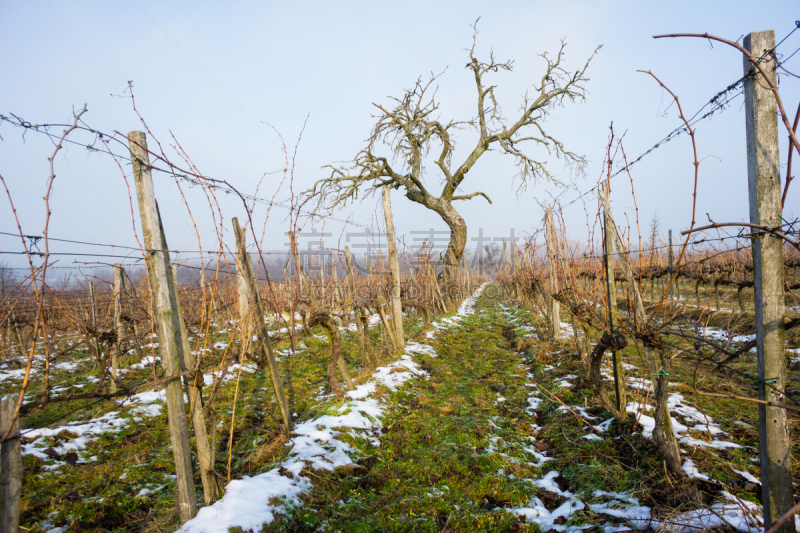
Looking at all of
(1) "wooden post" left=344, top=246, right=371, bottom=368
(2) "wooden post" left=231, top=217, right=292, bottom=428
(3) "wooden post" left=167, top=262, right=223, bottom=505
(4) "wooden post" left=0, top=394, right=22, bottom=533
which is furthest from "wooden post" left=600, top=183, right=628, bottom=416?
(4) "wooden post" left=0, top=394, right=22, bottom=533

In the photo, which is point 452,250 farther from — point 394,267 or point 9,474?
point 9,474

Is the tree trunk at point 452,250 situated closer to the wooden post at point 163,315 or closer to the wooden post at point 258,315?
the wooden post at point 258,315

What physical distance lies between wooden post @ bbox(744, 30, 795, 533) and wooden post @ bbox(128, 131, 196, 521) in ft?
10.7

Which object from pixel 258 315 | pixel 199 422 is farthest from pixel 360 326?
pixel 199 422

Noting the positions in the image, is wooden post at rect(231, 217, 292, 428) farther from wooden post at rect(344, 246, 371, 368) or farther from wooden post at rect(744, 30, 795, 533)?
wooden post at rect(744, 30, 795, 533)

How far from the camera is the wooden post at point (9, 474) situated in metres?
1.45

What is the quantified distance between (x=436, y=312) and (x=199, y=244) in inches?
432

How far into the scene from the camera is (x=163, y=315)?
2.23 meters

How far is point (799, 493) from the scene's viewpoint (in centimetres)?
223

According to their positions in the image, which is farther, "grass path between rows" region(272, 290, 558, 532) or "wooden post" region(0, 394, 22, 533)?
"grass path between rows" region(272, 290, 558, 532)

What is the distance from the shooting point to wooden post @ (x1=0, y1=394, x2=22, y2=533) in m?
1.45

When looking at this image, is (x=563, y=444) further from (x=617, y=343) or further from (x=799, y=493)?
(x=799, y=493)

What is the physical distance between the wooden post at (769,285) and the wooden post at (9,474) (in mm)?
Result: 3492

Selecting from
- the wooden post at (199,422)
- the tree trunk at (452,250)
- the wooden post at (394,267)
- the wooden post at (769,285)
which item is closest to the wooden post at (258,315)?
the wooden post at (199,422)
